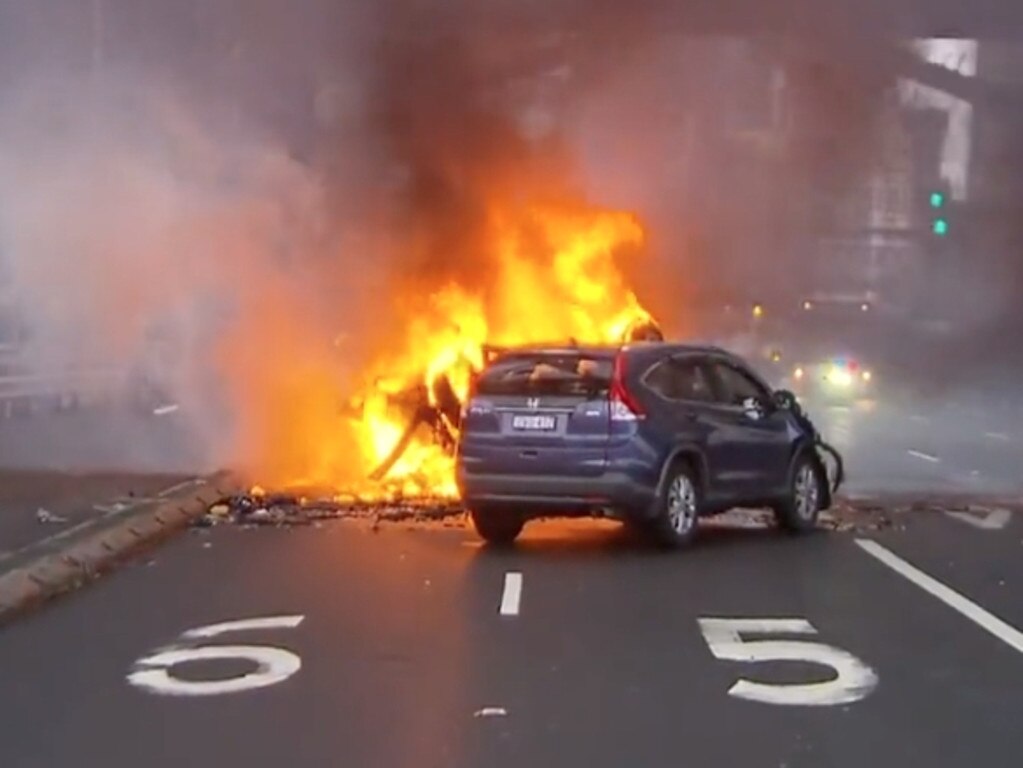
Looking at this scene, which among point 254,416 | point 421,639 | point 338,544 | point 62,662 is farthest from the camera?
point 254,416

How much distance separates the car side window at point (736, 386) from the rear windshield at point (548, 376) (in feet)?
4.74

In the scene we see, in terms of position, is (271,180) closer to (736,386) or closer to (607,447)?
(736,386)

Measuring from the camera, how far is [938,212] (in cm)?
4169

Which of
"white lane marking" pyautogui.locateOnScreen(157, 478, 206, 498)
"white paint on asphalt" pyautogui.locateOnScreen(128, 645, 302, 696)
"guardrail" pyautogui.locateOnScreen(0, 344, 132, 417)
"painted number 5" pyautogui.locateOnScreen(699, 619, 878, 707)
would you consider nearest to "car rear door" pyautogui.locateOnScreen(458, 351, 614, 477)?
"white lane marking" pyautogui.locateOnScreen(157, 478, 206, 498)

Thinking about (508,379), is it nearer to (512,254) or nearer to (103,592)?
(103,592)

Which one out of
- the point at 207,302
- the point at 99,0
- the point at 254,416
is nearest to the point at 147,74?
the point at 99,0

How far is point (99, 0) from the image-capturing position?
23.8m

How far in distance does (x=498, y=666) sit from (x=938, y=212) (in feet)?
110

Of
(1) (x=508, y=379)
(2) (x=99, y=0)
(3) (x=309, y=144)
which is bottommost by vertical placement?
(1) (x=508, y=379)

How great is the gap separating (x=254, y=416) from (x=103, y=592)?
10.8 metres

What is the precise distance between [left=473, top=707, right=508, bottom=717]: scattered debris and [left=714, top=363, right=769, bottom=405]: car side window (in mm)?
7663

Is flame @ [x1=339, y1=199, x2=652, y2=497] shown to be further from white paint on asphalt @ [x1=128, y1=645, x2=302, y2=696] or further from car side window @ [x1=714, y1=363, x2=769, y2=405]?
white paint on asphalt @ [x1=128, y1=645, x2=302, y2=696]

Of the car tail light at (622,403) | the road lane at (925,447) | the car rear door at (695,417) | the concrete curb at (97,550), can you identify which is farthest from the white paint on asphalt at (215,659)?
the road lane at (925,447)

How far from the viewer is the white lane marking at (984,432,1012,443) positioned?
104 feet
